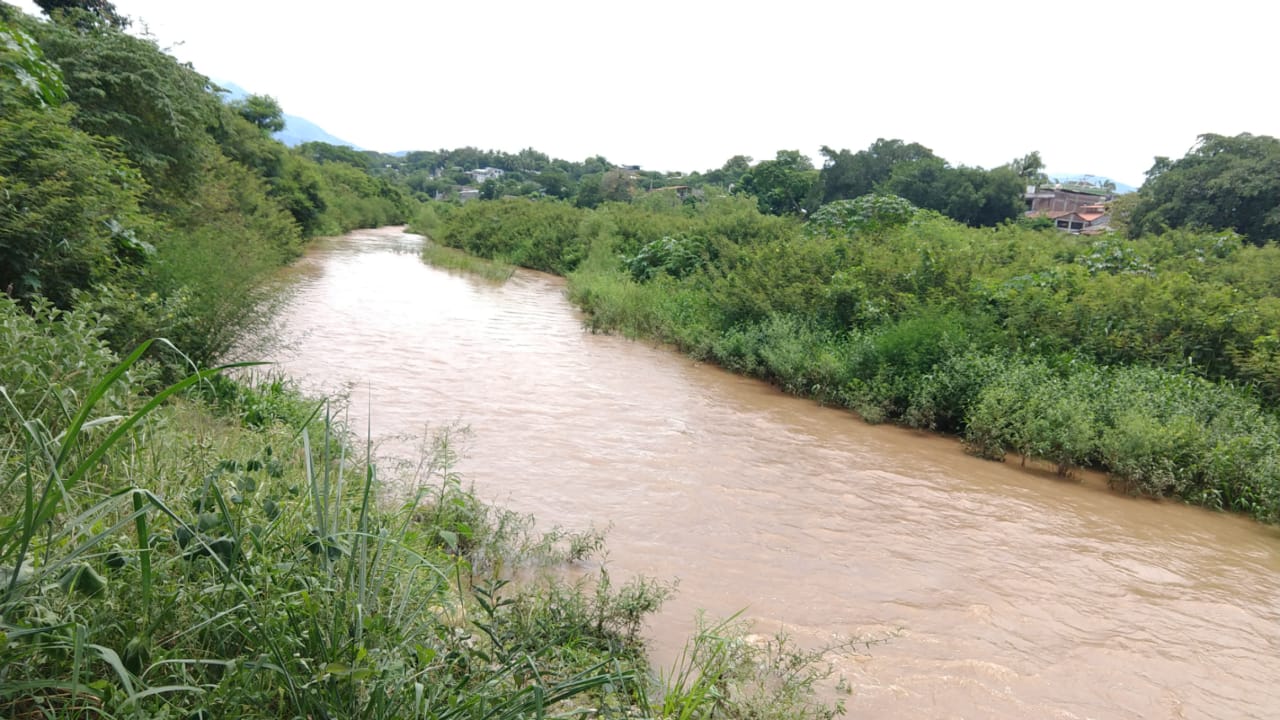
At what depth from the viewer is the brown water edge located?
14.4ft

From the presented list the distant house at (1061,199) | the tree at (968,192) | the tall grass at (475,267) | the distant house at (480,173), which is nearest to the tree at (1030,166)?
the distant house at (1061,199)

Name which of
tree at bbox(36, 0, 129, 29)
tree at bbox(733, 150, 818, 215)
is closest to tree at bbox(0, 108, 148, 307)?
tree at bbox(36, 0, 129, 29)

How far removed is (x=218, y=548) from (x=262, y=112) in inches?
1565

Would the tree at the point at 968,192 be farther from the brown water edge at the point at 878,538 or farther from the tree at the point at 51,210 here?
the tree at the point at 51,210

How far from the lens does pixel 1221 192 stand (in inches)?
758

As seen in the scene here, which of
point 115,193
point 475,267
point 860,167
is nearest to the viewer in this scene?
point 115,193

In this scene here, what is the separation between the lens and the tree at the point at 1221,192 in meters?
18.6

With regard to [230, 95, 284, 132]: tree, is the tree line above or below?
below

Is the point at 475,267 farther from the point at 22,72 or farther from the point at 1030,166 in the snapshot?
the point at 1030,166

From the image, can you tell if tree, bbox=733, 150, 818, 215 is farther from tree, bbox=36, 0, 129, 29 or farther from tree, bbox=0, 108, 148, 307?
tree, bbox=0, 108, 148, 307

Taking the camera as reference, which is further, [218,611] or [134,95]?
[134,95]

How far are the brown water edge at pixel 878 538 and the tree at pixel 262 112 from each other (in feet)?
97.5

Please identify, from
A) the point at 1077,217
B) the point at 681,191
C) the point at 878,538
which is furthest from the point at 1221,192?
the point at 681,191

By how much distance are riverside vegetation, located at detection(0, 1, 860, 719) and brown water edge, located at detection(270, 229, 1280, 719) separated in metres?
0.70
